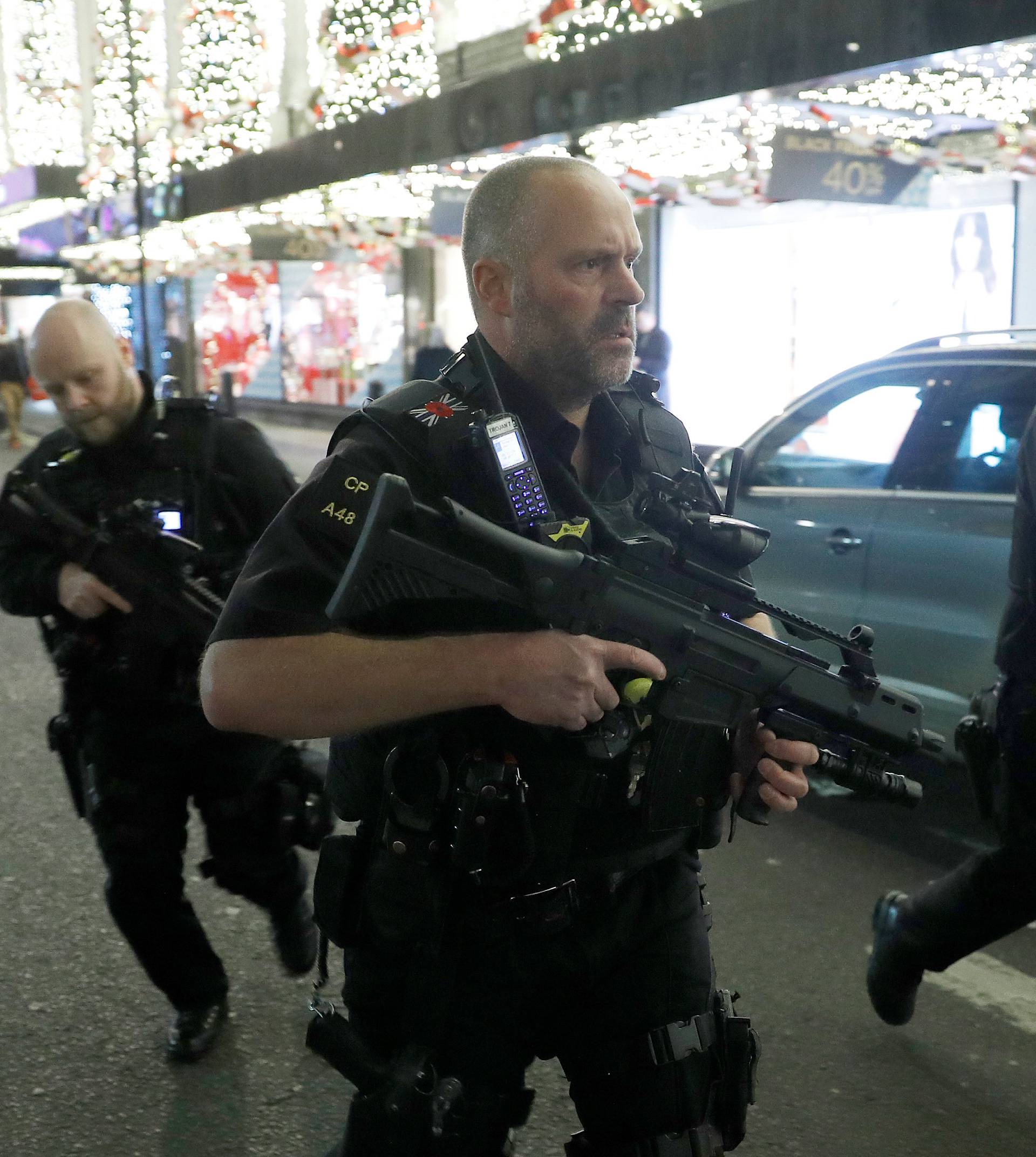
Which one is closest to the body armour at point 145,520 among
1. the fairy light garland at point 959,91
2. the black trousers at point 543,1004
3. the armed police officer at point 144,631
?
the armed police officer at point 144,631

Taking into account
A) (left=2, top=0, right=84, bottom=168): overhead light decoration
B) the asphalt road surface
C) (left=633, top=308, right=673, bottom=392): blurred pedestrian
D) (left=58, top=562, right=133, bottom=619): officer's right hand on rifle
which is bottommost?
the asphalt road surface

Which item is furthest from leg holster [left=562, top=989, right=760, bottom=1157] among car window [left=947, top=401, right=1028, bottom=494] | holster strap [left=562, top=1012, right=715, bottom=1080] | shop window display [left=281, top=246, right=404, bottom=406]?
shop window display [left=281, top=246, right=404, bottom=406]

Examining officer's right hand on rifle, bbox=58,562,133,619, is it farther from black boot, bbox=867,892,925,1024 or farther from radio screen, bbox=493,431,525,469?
black boot, bbox=867,892,925,1024

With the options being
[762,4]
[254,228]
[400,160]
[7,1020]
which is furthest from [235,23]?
[7,1020]

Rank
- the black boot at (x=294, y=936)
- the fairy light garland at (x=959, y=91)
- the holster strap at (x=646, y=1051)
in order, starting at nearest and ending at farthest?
the holster strap at (x=646, y=1051), the black boot at (x=294, y=936), the fairy light garland at (x=959, y=91)

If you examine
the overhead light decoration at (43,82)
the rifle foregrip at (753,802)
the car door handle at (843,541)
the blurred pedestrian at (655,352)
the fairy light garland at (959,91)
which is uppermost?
the overhead light decoration at (43,82)

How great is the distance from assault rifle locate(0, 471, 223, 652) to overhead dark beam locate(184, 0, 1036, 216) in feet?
17.3

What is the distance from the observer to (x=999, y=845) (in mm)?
3107

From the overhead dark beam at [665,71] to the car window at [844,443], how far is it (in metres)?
2.55

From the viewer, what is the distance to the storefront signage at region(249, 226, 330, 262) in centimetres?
1920

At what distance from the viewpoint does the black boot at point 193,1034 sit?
3.36 m

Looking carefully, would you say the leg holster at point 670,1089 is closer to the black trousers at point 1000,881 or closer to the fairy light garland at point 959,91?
the black trousers at point 1000,881

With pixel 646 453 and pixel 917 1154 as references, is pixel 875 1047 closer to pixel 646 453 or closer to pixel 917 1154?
pixel 917 1154

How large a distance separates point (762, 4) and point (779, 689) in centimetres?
701
